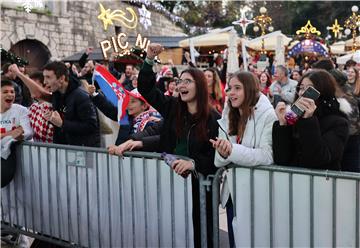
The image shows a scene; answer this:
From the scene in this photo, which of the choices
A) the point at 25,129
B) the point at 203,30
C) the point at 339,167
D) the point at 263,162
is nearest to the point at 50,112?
the point at 25,129

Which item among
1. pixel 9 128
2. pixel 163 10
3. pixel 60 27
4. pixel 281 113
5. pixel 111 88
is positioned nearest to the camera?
pixel 281 113

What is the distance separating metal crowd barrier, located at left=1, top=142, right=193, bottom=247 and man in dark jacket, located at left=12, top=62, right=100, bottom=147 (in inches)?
18.1

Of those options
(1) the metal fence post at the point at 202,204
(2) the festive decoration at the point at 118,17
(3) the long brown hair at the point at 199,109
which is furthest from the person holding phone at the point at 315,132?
(2) the festive decoration at the point at 118,17

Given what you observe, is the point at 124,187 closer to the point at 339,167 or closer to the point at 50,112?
the point at 50,112

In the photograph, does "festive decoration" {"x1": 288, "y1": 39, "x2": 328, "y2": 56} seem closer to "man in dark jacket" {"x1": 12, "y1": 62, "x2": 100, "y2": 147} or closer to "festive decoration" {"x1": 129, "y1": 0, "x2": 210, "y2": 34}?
"festive decoration" {"x1": 129, "y1": 0, "x2": 210, "y2": 34}

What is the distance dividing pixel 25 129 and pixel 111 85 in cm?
107

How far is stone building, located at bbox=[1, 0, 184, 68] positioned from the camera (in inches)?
776

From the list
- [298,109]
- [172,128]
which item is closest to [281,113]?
[298,109]

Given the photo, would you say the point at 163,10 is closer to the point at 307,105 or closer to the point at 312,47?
the point at 312,47

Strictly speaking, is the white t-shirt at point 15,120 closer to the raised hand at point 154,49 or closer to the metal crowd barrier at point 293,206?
the raised hand at point 154,49

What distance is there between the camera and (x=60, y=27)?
22.5 metres

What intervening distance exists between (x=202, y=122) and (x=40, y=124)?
6.85 ft

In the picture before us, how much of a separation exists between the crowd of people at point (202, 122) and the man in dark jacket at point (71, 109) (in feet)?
0.03

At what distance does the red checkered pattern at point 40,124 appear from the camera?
5.01m
